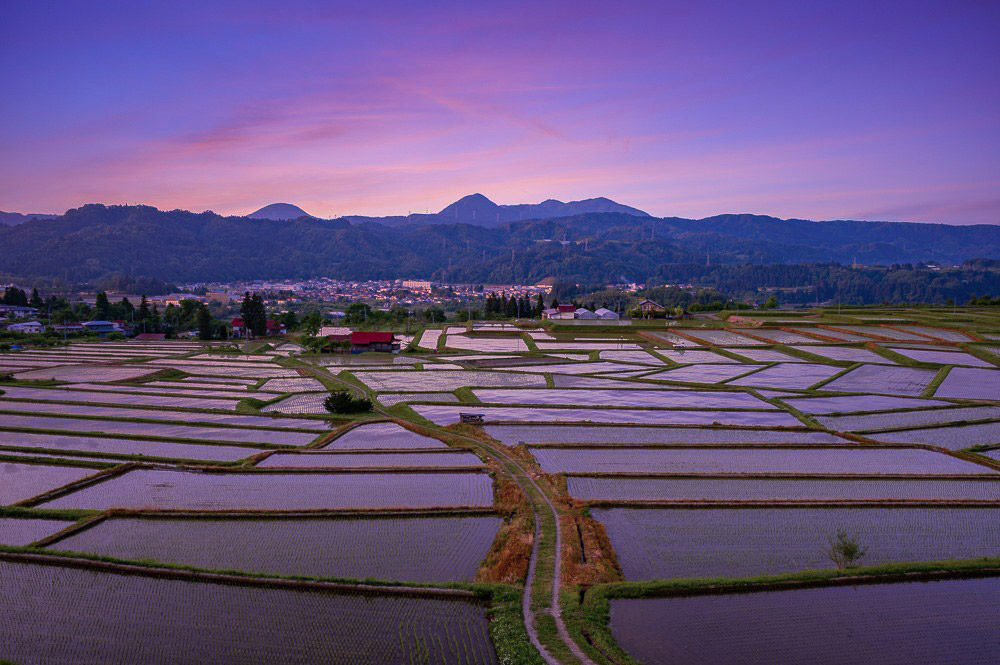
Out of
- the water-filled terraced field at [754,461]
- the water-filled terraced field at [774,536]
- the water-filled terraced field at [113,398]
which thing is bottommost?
the water-filled terraced field at [113,398]

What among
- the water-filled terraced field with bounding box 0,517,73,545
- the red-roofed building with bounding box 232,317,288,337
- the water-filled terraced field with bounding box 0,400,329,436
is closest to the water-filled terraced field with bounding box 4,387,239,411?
the water-filled terraced field with bounding box 0,400,329,436

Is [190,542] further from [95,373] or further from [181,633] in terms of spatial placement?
[95,373]

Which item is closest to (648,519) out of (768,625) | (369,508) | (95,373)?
(768,625)

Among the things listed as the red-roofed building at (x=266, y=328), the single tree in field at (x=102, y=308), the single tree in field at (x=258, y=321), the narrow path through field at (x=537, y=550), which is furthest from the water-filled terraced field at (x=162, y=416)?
the single tree in field at (x=102, y=308)

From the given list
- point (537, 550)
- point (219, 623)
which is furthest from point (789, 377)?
point (219, 623)

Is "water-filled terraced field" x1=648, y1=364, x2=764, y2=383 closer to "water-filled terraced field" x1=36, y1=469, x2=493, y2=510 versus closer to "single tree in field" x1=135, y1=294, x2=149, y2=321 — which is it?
"water-filled terraced field" x1=36, y1=469, x2=493, y2=510

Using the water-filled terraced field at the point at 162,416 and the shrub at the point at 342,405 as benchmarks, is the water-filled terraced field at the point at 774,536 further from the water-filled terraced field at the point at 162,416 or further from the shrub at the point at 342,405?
the shrub at the point at 342,405
